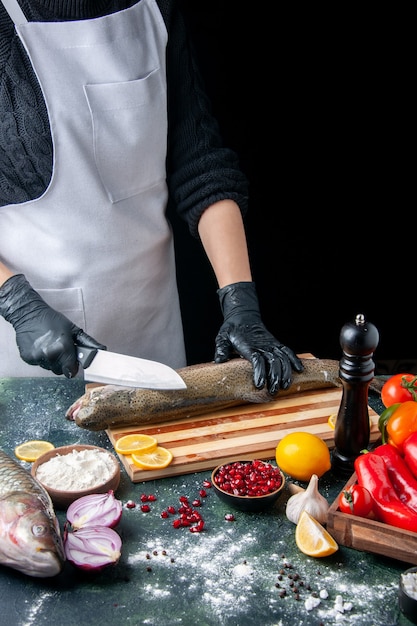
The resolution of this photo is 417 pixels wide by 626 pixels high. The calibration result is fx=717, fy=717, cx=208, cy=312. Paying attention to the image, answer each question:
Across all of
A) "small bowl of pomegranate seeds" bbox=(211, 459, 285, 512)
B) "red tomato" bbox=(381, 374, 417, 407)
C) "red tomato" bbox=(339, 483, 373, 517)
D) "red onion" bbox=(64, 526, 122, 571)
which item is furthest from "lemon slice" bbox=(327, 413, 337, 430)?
"red onion" bbox=(64, 526, 122, 571)

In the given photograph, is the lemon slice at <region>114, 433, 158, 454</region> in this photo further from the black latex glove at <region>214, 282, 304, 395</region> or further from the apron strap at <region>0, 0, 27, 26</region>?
the apron strap at <region>0, 0, 27, 26</region>

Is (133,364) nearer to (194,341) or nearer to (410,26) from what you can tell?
(194,341)

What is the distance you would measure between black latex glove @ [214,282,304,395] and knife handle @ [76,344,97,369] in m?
0.54

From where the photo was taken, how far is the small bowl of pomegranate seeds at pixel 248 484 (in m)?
1.95

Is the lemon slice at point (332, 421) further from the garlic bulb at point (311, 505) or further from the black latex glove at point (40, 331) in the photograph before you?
the black latex glove at point (40, 331)

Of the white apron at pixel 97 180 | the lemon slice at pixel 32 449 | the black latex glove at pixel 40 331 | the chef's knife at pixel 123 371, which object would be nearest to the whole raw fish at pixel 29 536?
the lemon slice at pixel 32 449

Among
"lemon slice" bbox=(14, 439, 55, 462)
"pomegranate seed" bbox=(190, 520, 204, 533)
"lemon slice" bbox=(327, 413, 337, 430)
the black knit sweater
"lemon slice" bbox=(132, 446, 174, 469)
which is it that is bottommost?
"lemon slice" bbox=(327, 413, 337, 430)

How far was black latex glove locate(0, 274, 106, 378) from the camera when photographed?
252cm

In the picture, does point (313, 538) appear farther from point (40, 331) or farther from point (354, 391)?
point (40, 331)

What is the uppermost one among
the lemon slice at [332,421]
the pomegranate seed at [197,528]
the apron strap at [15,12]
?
the apron strap at [15,12]

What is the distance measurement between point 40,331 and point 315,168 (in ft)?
7.87

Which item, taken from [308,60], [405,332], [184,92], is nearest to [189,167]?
[184,92]

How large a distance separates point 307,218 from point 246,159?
0.54m

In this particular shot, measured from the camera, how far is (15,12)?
2717mm
